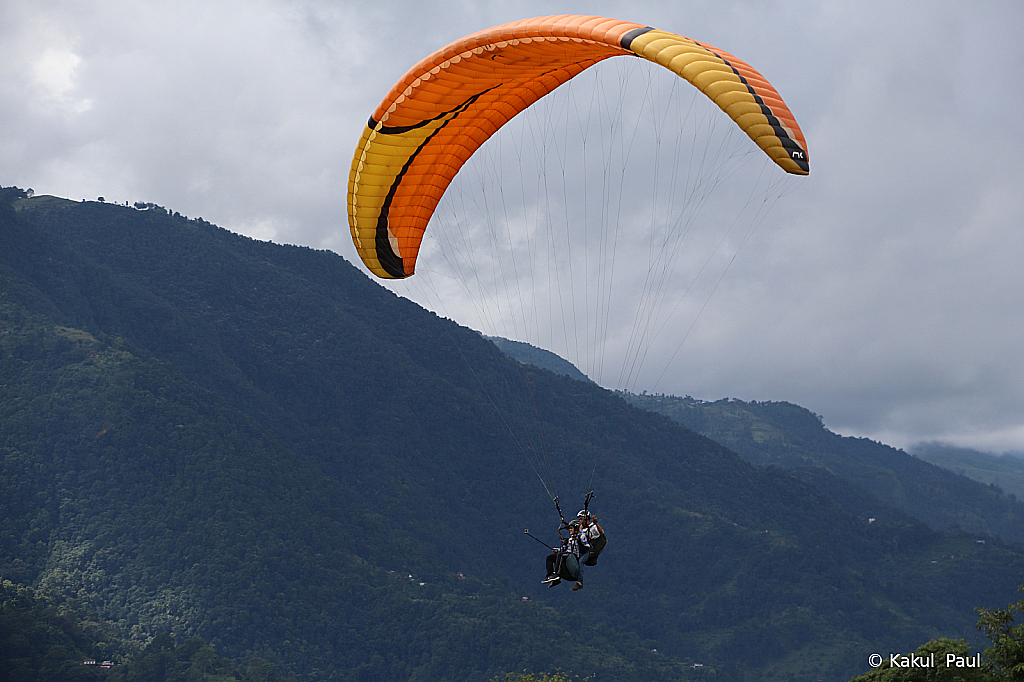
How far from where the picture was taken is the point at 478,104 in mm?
20281

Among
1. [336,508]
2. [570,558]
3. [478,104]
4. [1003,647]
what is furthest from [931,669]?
[336,508]

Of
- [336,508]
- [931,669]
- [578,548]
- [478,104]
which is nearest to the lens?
[578,548]

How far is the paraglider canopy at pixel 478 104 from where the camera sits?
48.4ft

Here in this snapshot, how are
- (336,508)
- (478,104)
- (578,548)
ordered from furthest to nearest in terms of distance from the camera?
(336,508) → (478,104) → (578,548)

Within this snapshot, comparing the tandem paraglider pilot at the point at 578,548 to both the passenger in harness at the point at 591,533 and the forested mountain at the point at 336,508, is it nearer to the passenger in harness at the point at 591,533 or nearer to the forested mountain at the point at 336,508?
the passenger in harness at the point at 591,533

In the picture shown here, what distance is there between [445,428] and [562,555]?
171448 millimetres

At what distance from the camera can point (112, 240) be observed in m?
190

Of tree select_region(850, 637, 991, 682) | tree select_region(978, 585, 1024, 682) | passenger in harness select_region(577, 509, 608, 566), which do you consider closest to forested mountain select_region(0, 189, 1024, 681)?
tree select_region(850, 637, 991, 682)

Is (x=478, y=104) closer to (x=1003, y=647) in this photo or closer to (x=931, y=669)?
(x=931, y=669)

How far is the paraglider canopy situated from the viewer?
1477 cm

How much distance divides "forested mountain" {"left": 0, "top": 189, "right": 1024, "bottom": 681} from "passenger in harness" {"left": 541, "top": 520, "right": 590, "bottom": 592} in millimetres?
72626

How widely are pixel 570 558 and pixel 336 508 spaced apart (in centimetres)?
13150

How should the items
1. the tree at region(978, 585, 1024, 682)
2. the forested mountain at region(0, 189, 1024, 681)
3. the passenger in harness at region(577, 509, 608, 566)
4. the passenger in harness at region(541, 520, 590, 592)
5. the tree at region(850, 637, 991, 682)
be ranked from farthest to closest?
the forested mountain at region(0, 189, 1024, 681) → the tree at region(850, 637, 991, 682) → the tree at region(978, 585, 1024, 682) → the passenger in harness at region(577, 509, 608, 566) → the passenger in harness at region(541, 520, 590, 592)

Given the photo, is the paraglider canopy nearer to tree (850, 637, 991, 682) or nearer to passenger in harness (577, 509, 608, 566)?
passenger in harness (577, 509, 608, 566)
